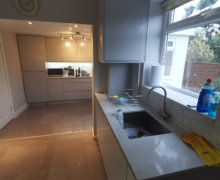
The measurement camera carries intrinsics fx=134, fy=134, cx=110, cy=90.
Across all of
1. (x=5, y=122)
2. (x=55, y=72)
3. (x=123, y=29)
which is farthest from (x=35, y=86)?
(x=123, y=29)

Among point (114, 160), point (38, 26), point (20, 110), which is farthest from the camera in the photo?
point (20, 110)

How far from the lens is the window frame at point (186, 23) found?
1149mm

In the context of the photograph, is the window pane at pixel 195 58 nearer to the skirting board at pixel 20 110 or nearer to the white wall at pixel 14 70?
the white wall at pixel 14 70

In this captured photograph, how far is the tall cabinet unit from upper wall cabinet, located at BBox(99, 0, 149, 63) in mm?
2866

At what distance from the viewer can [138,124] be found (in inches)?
64.9

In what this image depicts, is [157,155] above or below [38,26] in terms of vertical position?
below

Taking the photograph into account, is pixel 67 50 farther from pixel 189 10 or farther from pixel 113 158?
pixel 113 158

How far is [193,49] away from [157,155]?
1.22 metres

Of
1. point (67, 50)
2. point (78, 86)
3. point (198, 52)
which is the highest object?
point (67, 50)

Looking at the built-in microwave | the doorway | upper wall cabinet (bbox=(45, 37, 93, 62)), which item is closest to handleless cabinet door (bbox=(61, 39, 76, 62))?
upper wall cabinet (bbox=(45, 37, 93, 62))

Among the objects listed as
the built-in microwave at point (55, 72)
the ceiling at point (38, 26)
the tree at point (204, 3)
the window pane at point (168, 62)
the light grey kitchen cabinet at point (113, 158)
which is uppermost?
the ceiling at point (38, 26)

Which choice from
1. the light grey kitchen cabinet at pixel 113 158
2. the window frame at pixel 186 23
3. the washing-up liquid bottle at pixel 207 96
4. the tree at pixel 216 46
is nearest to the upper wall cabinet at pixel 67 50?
the window frame at pixel 186 23

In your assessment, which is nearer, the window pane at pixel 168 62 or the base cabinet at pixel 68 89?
the window pane at pixel 168 62

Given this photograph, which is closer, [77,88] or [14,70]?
[14,70]
